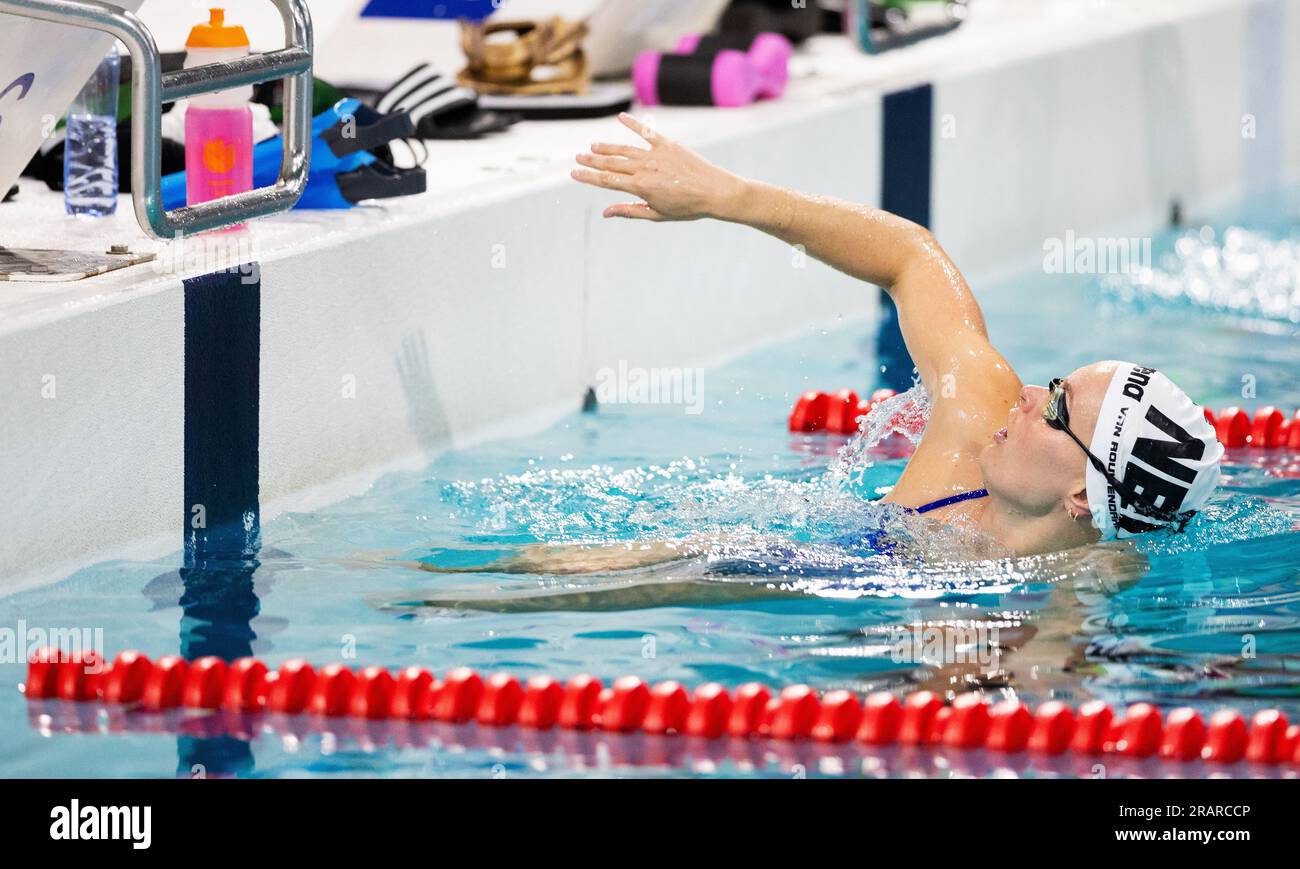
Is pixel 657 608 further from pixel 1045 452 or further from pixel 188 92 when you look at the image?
pixel 188 92

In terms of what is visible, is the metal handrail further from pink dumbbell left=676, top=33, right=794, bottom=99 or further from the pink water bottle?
pink dumbbell left=676, top=33, right=794, bottom=99

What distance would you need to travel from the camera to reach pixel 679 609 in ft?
10.8

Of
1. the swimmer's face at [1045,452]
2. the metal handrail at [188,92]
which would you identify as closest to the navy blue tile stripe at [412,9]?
the metal handrail at [188,92]

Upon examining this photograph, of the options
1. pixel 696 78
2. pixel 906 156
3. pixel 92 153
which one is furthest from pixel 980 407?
pixel 906 156

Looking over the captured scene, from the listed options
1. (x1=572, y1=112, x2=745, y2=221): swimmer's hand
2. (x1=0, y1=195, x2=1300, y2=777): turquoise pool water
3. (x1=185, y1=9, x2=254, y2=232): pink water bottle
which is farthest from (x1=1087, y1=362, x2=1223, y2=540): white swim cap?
(x1=185, y1=9, x2=254, y2=232): pink water bottle

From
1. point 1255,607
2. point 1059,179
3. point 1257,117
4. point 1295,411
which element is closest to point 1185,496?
point 1255,607

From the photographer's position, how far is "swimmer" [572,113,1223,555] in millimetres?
3113

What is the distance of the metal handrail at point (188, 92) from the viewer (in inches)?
129

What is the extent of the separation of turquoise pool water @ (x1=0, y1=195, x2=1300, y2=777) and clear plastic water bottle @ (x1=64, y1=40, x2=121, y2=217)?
2.70 feet

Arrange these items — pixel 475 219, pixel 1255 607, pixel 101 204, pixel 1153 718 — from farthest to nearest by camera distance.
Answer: pixel 475 219 < pixel 101 204 < pixel 1255 607 < pixel 1153 718

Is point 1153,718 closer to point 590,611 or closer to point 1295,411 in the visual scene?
point 590,611

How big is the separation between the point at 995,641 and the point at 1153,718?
16.9 inches
